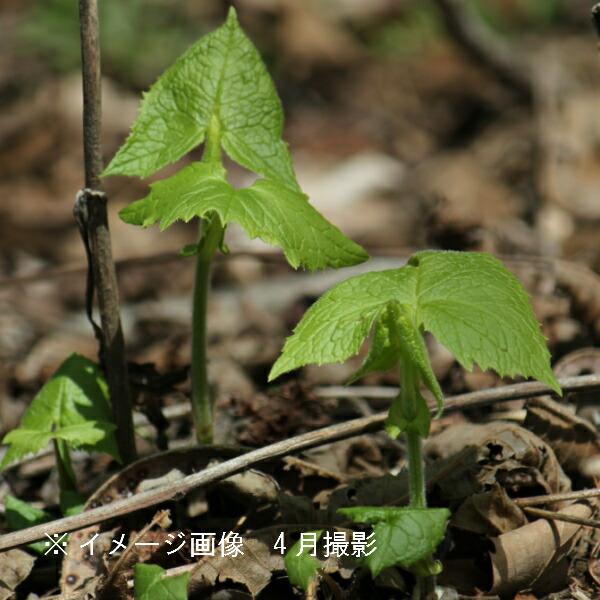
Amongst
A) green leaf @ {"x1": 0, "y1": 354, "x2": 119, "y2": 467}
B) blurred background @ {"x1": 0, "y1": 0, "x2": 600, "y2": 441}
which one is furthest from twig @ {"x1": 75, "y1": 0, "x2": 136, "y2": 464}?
blurred background @ {"x1": 0, "y1": 0, "x2": 600, "y2": 441}

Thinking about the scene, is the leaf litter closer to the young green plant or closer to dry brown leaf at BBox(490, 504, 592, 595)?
dry brown leaf at BBox(490, 504, 592, 595)

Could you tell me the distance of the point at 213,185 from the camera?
1862 millimetres

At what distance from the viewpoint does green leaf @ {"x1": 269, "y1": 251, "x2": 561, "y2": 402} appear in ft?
5.02

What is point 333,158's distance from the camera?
527cm

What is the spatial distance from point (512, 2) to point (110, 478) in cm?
561

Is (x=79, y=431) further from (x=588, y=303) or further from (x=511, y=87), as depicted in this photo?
(x=511, y=87)

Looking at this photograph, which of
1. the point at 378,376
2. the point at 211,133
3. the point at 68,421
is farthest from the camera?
the point at 378,376

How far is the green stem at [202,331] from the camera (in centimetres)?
202

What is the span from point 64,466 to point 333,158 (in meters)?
3.33

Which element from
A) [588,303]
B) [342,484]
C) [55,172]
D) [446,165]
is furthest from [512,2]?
[342,484]

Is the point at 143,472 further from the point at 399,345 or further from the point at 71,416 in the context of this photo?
the point at 399,345

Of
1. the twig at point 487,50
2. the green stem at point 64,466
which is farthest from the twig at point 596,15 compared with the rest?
the twig at point 487,50

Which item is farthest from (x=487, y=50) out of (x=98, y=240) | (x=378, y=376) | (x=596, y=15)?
(x=98, y=240)

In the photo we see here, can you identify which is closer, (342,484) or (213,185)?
(213,185)
